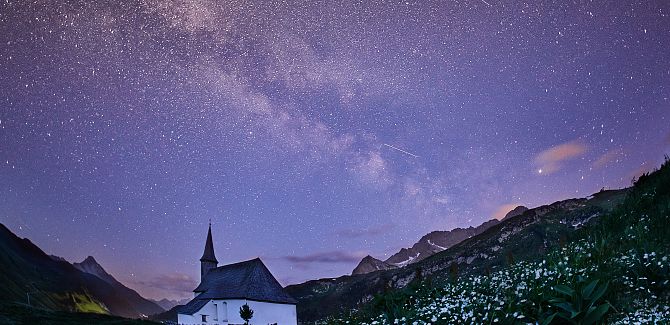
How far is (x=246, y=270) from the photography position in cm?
6581

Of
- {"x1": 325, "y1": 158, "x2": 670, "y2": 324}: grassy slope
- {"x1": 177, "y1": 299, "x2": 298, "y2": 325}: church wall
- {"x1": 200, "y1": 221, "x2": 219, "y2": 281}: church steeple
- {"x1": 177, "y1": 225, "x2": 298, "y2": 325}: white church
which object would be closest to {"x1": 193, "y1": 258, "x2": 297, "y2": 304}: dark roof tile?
{"x1": 177, "y1": 225, "x2": 298, "y2": 325}: white church

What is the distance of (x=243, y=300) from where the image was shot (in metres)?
60.0

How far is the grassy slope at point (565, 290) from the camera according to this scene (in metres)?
8.22

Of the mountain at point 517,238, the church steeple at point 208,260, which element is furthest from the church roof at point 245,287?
the mountain at point 517,238

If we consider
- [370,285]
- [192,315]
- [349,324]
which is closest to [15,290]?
[370,285]

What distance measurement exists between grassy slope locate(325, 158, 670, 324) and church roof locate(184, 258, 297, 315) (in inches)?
2015

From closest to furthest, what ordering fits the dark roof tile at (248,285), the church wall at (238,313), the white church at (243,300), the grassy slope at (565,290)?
1. the grassy slope at (565,290)
2. the church wall at (238,313)
3. the white church at (243,300)
4. the dark roof tile at (248,285)

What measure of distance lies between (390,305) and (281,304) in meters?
53.9

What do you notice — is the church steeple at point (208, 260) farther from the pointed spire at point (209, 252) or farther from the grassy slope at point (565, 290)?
the grassy slope at point (565, 290)

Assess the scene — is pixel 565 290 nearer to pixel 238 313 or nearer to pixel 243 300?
pixel 243 300

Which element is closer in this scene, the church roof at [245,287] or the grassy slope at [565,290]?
the grassy slope at [565,290]

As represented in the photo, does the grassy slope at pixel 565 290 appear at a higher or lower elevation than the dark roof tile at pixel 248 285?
lower

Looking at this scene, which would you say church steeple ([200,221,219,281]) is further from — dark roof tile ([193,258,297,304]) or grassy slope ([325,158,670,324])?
grassy slope ([325,158,670,324])

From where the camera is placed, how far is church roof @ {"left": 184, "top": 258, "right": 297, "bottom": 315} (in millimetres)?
61250
